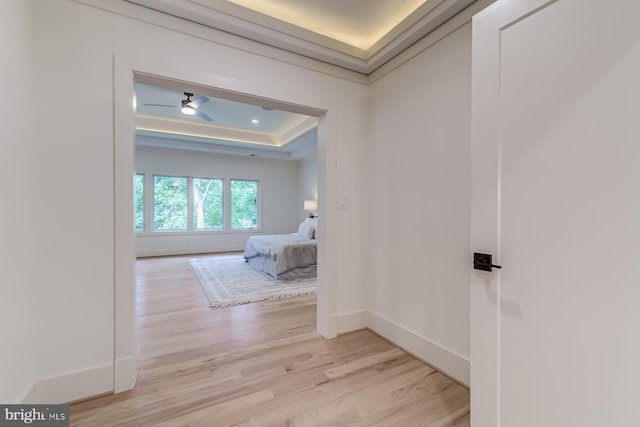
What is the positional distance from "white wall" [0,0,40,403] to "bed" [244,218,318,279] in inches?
124

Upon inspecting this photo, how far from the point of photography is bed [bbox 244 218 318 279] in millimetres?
4527

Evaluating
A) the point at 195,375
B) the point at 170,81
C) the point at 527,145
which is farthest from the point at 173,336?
the point at 527,145

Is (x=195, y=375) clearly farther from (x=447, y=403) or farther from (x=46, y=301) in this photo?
(x=447, y=403)

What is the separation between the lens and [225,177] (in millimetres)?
7418

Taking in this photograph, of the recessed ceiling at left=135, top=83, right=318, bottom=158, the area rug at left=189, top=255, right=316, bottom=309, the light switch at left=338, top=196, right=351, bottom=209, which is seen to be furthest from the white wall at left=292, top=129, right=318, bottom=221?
the light switch at left=338, top=196, right=351, bottom=209

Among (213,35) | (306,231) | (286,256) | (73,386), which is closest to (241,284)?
(286,256)

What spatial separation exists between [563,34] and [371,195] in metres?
1.78

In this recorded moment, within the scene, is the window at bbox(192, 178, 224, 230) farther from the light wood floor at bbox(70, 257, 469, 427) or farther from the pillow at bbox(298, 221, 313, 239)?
the light wood floor at bbox(70, 257, 469, 427)

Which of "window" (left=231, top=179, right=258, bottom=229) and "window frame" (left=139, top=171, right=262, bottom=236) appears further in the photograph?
"window" (left=231, top=179, right=258, bottom=229)

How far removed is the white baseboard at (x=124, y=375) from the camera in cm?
172

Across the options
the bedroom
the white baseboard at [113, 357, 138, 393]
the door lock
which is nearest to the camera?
the door lock

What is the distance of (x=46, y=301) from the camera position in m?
1.58

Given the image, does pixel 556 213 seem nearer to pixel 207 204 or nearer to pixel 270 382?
pixel 270 382

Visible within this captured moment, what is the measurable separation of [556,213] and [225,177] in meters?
7.39
